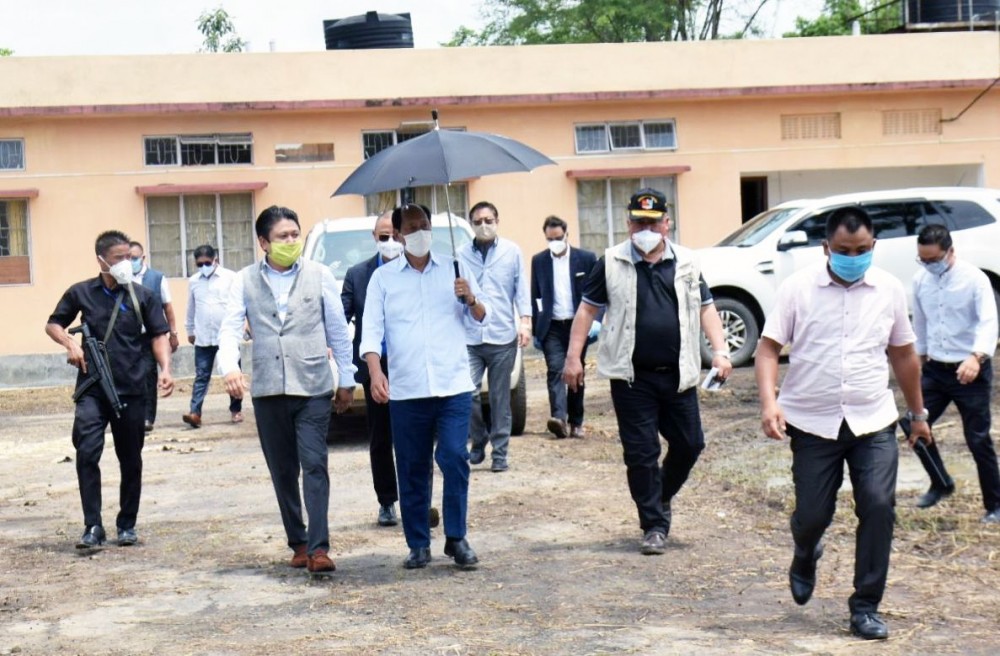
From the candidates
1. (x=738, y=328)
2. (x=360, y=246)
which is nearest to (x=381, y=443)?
(x=360, y=246)

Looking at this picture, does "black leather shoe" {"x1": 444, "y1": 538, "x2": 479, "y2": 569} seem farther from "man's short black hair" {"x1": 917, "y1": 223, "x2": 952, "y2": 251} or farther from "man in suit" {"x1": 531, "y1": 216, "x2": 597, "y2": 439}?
"man in suit" {"x1": 531, "y1": 216, "x2": 597, "y2": 439}

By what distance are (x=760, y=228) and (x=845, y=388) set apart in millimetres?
12136

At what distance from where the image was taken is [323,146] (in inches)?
931

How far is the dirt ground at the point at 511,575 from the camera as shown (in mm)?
6336

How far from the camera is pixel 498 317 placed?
36.6 ft

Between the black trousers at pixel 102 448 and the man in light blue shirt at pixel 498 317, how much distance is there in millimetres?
3003

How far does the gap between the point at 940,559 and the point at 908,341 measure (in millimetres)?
1782

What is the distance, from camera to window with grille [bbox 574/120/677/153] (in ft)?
79.8

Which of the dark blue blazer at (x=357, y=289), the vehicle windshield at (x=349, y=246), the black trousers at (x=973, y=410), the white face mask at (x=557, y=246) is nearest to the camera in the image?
the black trousers at (x=973, y=410)

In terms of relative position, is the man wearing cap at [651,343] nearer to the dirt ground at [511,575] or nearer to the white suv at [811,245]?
the dirt ground at [511,575]

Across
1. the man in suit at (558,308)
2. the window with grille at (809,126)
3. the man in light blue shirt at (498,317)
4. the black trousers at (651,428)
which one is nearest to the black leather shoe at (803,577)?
the black trousers at (651,428)

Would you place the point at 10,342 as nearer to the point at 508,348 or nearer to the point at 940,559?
the point at 508,348

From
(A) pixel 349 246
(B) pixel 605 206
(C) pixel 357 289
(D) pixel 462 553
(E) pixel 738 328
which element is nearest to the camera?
(D) pixel 462 553

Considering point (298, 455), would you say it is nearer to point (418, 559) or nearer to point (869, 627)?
point (418, 559)
